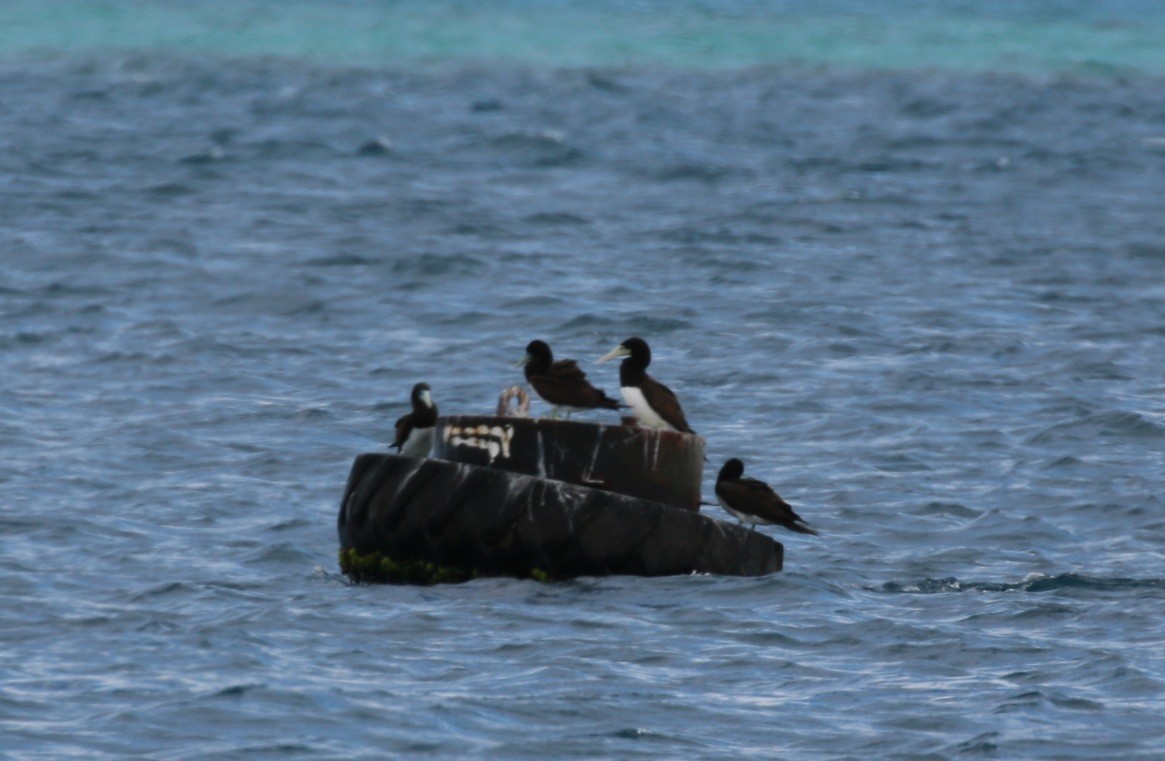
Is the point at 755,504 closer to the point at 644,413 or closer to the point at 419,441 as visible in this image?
the point at 644,413

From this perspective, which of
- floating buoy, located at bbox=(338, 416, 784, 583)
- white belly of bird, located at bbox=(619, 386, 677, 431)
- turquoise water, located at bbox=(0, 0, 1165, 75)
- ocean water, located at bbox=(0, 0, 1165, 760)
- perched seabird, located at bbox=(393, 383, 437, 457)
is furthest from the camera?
turquoise water, located at bbox=(0, 0, 1165, 75)

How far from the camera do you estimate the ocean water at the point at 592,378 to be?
36.9ft

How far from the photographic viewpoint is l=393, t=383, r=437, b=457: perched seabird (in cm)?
1481

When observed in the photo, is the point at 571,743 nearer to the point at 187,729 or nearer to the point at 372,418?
the point at 187,729

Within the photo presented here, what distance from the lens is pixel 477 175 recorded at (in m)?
39.0

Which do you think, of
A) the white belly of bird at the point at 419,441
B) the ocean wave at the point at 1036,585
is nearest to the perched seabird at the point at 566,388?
the white belly of bird at the point at 419,441

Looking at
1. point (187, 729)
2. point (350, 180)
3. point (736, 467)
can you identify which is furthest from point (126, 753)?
point (350, 180)

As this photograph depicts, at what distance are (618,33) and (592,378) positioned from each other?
45795 millimetres

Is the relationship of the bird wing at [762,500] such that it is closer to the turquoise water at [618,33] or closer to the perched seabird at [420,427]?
the perched seabird at [420,427]

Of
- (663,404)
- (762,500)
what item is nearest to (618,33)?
(663,404)

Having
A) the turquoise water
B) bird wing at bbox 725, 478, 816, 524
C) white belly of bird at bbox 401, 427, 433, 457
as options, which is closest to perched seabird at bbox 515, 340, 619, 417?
white belly of bird at bbox 401, 427, 433, 457

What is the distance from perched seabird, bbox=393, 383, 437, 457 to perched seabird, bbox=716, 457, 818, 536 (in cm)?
199

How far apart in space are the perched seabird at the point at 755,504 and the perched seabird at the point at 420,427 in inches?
78.2

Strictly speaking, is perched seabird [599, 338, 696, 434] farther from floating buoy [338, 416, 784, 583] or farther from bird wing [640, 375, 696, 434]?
floating buoy [338, 416, 784, 583]
